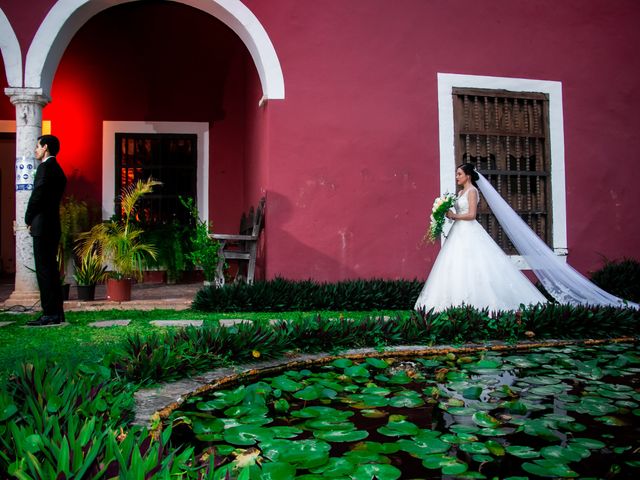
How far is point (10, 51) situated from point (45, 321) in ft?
10.8

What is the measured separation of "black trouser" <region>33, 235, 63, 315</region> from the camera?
4.89m

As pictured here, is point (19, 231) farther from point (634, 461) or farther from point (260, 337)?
point (634, 461)

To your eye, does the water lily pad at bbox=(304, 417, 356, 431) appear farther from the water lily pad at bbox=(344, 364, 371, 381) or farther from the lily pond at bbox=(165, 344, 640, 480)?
the water lily pad at bbox=(344, 364, 371, 381)

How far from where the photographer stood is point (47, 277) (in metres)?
4.92

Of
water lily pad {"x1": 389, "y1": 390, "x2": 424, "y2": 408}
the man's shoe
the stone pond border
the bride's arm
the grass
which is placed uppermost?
the bride's arm

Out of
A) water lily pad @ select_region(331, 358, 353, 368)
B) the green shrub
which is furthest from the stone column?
the green shrub

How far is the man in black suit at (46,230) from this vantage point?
4.89 metres

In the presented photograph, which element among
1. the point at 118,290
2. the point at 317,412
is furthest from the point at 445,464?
the point at 118,290

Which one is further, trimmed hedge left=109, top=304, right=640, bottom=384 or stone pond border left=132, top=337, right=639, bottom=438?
trimmed hedge left=109, top=304, right=640, bottom=384

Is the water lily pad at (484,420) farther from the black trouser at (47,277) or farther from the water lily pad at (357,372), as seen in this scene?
the black trouser at (47,277)

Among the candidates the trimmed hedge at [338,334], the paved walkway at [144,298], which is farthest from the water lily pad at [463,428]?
the paved walkway at [144,298]

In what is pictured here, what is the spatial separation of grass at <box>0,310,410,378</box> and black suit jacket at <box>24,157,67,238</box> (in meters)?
0.84

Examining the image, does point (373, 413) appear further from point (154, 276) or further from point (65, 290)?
point (154, 276)

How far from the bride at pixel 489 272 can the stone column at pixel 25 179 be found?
413 centimetres
